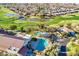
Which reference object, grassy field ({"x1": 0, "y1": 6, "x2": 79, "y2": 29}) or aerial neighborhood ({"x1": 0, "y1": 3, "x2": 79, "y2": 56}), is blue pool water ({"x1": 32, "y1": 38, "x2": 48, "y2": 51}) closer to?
aerial neighborhood ({"x1": 0, "y1": 3, "x2": 79, "y2": 56})

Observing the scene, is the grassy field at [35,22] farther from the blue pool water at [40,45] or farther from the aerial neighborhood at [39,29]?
the blue pool water at [40,45]

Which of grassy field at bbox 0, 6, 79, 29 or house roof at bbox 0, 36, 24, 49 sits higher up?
grassy field at bbox 0, 6, 79, 29

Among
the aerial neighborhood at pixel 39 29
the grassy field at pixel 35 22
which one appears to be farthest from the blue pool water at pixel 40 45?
the grassy field at pixel 35 22

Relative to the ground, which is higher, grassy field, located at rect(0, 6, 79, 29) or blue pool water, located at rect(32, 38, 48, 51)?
grassy field, located at rect(0, 6, 79, 29)

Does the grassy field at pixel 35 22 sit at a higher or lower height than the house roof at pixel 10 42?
higher

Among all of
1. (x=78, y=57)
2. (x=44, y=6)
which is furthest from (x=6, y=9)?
(x=78, y=57)

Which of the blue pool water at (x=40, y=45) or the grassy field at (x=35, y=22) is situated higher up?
the grassy field at (x=35, y=22)

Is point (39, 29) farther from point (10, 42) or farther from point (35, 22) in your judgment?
point (10, 42)

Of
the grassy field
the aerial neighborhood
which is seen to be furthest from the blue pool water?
the grassy field
